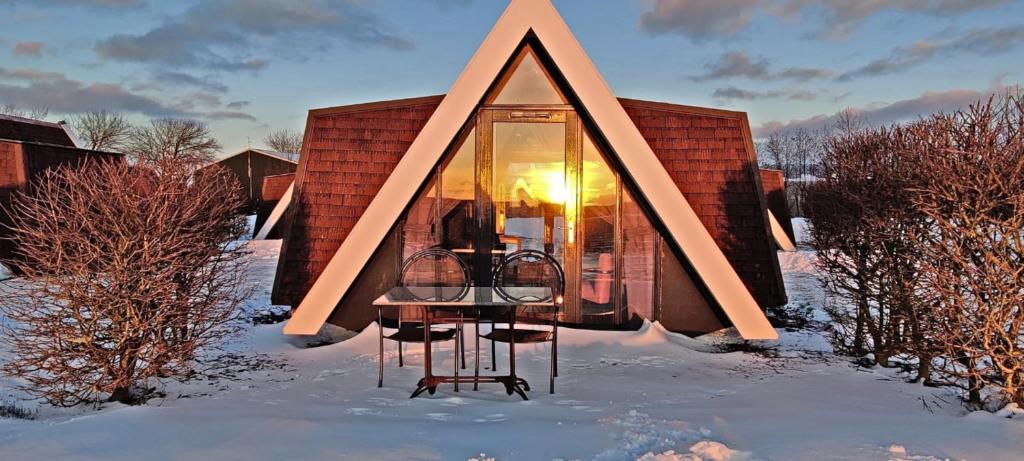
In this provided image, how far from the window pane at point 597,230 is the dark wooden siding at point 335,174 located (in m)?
2.85

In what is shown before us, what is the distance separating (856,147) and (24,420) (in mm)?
8840

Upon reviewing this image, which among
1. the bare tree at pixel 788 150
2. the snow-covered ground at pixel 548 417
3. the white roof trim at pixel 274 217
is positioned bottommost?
the snow-covered ground at pixel 548 417

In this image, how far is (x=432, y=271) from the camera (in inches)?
351

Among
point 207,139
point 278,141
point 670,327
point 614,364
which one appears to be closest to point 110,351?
point 614,364

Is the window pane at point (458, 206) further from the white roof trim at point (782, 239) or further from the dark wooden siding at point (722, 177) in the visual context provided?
the white roof trim at point (782, 239)

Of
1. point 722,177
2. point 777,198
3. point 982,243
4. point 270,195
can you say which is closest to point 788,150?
point 777,198

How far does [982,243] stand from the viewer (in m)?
4.73

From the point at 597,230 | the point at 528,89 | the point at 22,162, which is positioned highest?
the point at 528,89

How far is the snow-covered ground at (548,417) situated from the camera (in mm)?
4012

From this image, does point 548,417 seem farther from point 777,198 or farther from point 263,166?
point 263,166

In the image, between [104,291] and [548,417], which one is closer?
[548,417]

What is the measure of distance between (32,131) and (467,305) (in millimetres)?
28063

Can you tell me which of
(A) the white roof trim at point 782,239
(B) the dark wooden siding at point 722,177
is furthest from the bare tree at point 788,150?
(B) the dark wooden siding at point 722,177

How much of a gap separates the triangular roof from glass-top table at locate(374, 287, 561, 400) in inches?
70.7
